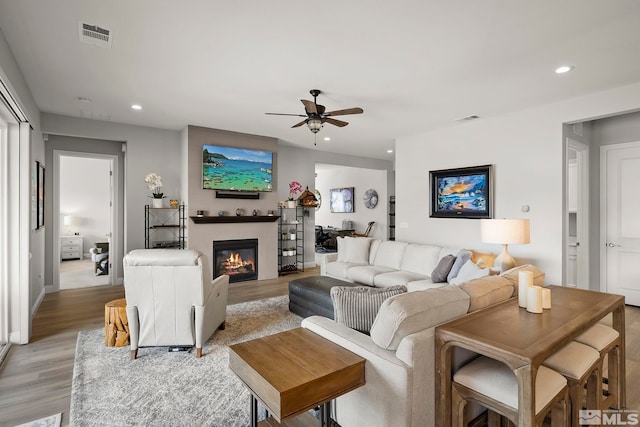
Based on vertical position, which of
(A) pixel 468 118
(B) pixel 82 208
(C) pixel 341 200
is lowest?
(B) pixel 82 208

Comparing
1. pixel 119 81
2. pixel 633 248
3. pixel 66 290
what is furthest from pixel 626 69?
pixel 66 290

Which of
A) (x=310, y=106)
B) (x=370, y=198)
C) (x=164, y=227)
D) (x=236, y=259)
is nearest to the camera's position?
(x=310, y=106)

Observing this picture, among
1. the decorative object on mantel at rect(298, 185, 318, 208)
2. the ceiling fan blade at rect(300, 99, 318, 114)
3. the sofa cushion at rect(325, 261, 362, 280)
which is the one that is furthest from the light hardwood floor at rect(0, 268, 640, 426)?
the ceiling fan blade at rect(300, 99, 318, 114)

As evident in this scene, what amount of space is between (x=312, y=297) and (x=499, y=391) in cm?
258

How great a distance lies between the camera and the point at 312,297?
3990mm

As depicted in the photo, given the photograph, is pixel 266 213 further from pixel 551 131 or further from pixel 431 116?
pixel 551 131

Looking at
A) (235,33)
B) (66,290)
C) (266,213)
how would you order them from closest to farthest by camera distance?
(235,33) < (66,290) < (266,213)

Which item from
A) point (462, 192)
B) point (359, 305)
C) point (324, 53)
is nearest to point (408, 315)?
point (359, 305)

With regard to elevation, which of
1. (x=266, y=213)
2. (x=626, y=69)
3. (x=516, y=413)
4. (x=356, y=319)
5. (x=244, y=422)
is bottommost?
(x=244, y=422)

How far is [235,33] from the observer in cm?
270

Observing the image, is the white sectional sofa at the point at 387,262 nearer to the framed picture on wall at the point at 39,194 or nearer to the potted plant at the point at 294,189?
the potted plant at the point at 294,189

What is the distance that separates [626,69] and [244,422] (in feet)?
15.5

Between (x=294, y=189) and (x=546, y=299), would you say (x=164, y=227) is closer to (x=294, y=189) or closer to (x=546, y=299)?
(x=294, y=189)

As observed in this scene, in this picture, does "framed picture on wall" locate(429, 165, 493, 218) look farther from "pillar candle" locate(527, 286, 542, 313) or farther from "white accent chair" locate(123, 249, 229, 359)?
"white accent chair" locate(123, 249, 229, 359)
